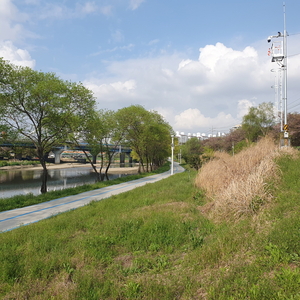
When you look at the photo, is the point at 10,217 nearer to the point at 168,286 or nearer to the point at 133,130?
the point at 168,286

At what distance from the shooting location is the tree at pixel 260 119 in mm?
38219

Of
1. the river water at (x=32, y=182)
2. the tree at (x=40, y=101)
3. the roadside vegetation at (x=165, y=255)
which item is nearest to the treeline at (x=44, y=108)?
the tree at (x=40, y=101)

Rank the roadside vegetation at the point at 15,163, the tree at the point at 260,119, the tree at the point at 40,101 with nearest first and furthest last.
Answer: the tree at the point at 40,101
the tree at the point at 260,119
the roadside vegetation at the point at 15,163

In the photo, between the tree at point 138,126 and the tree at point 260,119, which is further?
the tree at point 260,119

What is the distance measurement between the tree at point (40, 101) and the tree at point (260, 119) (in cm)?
2972

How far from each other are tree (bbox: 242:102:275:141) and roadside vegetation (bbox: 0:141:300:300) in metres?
34.3

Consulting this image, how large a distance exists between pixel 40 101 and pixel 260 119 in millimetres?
33581

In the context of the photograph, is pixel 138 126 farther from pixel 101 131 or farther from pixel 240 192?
pixel 240 192

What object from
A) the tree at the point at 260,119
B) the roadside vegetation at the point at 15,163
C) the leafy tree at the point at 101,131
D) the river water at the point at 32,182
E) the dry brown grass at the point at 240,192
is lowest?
the river water at the point at 32,182

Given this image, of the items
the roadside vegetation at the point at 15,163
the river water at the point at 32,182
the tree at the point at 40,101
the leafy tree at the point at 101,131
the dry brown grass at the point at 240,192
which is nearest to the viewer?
the dry brown grass at the point at 240,192

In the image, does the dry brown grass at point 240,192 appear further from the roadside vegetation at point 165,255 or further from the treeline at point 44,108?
the treeline at point 44,108

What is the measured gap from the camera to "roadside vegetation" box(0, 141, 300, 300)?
329cm

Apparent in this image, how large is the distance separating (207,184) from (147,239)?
15.5 ft

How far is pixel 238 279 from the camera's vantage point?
10.6 ft
